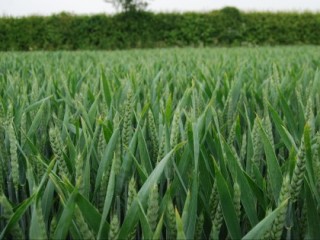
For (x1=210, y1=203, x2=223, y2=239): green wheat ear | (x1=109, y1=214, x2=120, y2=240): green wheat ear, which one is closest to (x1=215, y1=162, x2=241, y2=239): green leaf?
(x1=210, y1=203, x2=223, y2=239): green wheat ear

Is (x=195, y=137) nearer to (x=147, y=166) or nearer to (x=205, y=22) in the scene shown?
(x=147, y=166)

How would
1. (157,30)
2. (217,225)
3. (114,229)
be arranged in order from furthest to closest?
(157,30), (217,225), (114,229)

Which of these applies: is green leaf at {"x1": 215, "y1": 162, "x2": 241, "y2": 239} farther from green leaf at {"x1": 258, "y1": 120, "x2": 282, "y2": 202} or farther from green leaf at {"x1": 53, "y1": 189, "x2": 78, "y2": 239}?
green leaf at {"x1": 53, "y1": 189, "x2": 78, "y2": 239}

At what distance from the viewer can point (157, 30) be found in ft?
67.9

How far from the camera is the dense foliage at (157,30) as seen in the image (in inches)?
786

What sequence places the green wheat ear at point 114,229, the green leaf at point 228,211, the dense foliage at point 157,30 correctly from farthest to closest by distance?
the dense foliage at point 157,30 → the green leaf at point 228,211 → the green wheat ear at point 114,229

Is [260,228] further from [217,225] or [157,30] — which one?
[157,30]

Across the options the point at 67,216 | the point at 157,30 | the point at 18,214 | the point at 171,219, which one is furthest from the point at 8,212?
the point at 157,30

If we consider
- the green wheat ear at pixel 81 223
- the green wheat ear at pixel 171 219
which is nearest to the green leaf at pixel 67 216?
the green wheat ear at pixel 81 223

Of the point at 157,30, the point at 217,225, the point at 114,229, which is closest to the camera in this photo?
Answer: the point at 114,229

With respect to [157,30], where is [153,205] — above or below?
above

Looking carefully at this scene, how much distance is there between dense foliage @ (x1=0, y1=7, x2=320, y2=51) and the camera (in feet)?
65.5

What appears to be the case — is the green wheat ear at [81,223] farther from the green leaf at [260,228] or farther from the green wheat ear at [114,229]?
the green leaf at [260,228]

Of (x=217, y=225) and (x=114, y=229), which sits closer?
(x=114, y=229)
